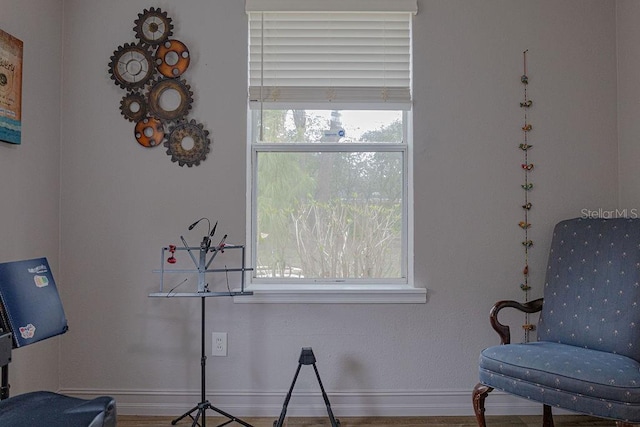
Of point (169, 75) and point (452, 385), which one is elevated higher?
point (169, 75)

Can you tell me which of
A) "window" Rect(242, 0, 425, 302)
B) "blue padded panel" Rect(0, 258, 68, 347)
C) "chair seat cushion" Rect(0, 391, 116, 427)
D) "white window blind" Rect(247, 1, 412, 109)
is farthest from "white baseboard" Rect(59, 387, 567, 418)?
"white window blind" Rect(247, 1, 412, 109)

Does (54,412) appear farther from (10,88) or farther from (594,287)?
(594,287)

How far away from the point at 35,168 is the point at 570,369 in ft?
8.41

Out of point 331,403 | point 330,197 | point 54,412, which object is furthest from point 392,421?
point 54,412

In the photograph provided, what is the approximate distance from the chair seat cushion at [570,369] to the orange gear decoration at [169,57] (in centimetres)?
210

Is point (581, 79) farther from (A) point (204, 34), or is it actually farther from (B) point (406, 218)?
(A) point (204, 34)

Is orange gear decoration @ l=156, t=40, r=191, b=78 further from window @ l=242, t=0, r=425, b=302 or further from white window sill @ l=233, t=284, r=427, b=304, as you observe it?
white window sill @ l=233, t=284, r=427, b=304

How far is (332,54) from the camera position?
2307mm

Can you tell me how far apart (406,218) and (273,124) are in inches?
36.8

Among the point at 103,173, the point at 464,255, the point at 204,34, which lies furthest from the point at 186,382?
the point at 204,34

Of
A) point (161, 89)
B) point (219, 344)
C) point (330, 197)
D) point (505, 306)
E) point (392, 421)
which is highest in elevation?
point (161, 89)

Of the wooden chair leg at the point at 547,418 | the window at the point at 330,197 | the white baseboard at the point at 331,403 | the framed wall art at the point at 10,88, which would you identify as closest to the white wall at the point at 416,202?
the white baseboard at the point at 331,403

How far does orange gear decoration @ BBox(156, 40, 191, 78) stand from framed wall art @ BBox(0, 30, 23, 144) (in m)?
0.62

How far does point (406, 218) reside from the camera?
2.37 metres
